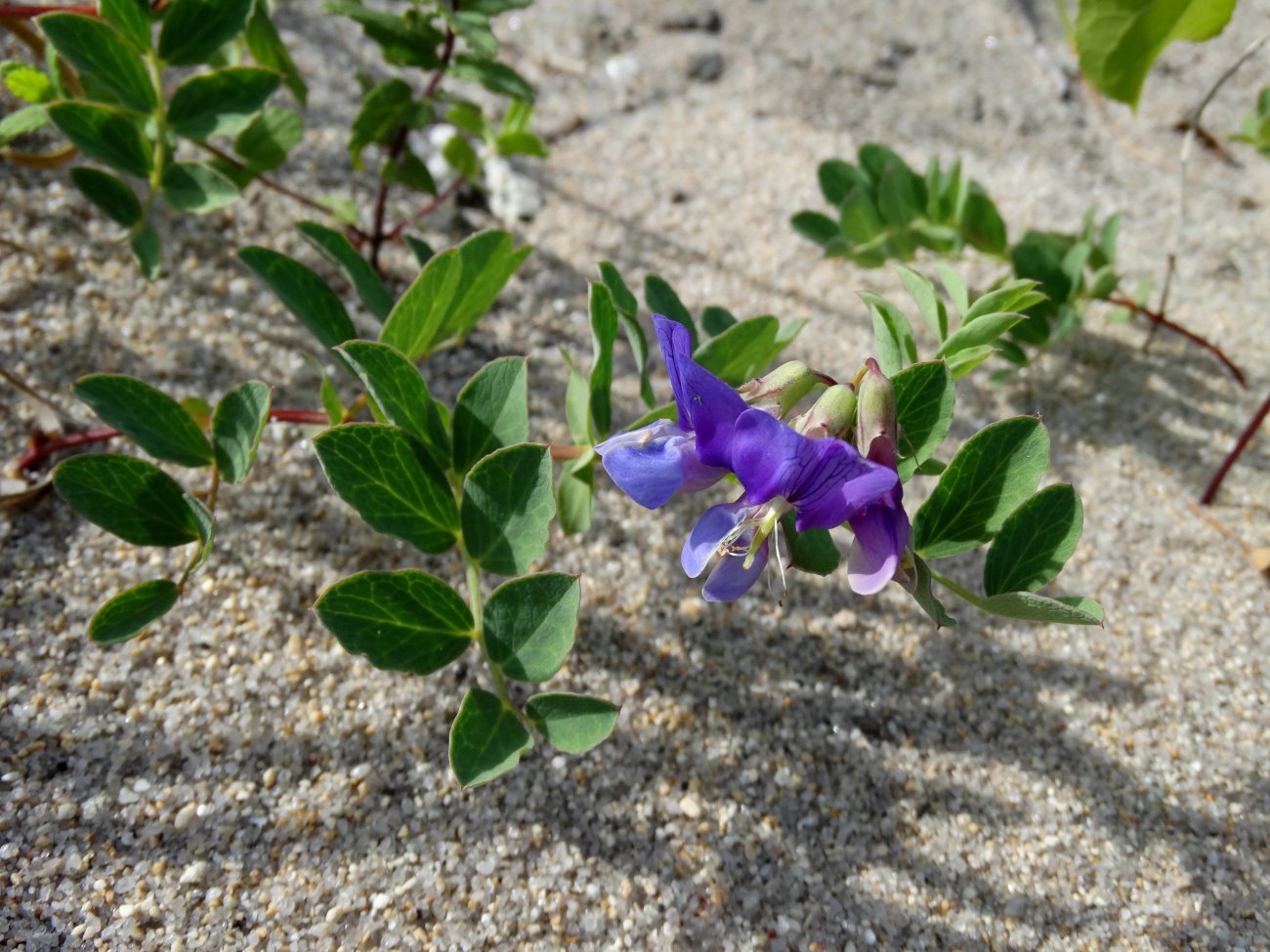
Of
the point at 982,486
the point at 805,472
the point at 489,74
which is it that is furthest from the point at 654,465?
the point at 489,74

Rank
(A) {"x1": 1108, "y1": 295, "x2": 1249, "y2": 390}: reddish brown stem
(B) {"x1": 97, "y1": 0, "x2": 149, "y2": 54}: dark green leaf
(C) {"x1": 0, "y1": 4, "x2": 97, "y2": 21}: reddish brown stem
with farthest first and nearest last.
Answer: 1. (A) {"x1": 1108, "y1": 295, "x2": 1249, "y2": 390}: reddish brown stem
2. (C) {"x1": 0, "y1": 4, "x2": 97, "y2": 21}: reddish brown stem
3. (B) {"x1": 97, "y1": 0, "x2": 149, "y2": 54}: dark green leaf

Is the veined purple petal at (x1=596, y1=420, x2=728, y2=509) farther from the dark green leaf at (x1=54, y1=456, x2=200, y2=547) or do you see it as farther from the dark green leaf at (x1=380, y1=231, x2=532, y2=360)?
the dark green leaf at (x1=54, y1=456, x2=200, y2=547)

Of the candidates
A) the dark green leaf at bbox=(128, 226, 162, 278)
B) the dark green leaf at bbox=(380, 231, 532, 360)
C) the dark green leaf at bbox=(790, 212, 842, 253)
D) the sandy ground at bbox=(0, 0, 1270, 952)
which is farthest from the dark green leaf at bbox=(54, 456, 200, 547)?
the dark green leaf at bbox=(790, 212, 842, 253)

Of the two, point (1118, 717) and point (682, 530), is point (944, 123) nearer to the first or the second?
point (682, 530)

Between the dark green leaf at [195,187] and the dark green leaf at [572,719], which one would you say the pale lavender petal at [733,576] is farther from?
the dark green leaf at [195,187]

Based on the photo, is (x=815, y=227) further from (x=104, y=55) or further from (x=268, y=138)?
(x=104, y=55)

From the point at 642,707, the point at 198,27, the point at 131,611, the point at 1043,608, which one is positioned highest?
the point at 198,27

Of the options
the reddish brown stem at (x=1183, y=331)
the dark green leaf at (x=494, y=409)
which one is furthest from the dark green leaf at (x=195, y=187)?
the reddish brown stem at (x=1183, y=331)
